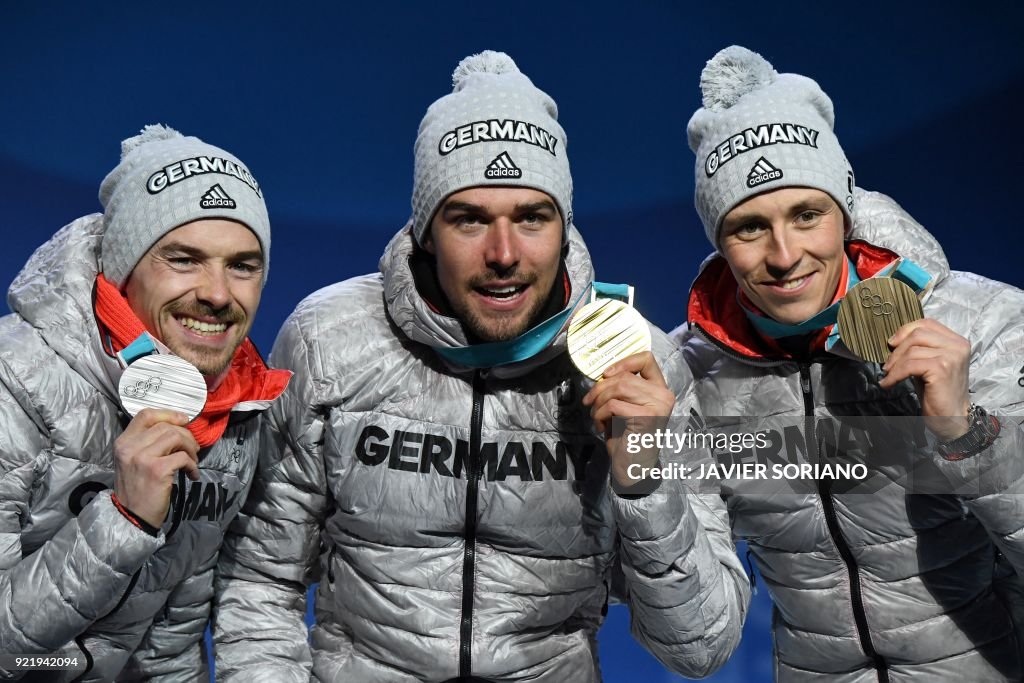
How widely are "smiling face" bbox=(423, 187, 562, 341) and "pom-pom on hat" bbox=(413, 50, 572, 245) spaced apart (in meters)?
0.03

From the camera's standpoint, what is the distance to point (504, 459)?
1.92 meters

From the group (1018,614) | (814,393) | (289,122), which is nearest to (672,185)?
(289,122)

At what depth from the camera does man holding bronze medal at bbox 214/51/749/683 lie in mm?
1868

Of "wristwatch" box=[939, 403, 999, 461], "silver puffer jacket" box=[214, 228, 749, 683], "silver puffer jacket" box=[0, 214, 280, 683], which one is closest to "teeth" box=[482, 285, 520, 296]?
"silver puffer jacket" box=[214, 228, 749, 683]

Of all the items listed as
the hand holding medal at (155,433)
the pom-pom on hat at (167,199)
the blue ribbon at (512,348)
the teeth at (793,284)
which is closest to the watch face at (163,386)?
the hand holding medal at (155,433)

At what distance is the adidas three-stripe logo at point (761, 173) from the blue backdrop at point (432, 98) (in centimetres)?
189

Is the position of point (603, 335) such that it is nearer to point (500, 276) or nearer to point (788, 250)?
point (500, 276)

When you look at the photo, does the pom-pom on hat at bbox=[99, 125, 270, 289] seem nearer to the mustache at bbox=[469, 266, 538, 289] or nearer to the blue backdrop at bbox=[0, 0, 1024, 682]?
the mustache at bbox=[469, 266, 538, 289]

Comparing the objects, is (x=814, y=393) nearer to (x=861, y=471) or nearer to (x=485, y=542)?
(x=861, y=471)

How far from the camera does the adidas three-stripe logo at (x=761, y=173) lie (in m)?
1.99

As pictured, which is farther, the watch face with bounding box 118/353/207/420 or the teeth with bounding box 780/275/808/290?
the teeth with bounding box 780/275/808/290

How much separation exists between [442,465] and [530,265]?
0.44 m

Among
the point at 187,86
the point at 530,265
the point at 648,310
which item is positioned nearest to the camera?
the point at 530,265

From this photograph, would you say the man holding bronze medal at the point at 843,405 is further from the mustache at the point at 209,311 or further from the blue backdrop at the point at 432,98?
the blue backdrop at the point at 432,98
